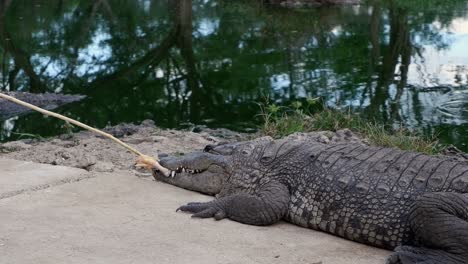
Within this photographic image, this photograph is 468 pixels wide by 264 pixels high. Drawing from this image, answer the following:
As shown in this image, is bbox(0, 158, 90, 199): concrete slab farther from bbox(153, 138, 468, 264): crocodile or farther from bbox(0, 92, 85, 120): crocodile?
bbox(0, 92, 85, 120): crocodile

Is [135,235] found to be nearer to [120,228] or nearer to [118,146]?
[120,228]

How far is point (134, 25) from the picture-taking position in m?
20.5

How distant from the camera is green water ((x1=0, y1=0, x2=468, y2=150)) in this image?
10.4m

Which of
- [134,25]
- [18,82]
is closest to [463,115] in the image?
[18,82]

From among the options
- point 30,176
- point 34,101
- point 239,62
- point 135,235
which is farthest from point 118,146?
point 239,62

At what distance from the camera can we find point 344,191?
4.36 metres

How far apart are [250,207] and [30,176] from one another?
72.0 inches

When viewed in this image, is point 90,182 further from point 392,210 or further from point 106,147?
point 392,210

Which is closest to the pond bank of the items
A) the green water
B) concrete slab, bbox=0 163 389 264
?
concrete slab, bbox=0 163 389 264

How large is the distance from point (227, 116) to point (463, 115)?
3464 mm

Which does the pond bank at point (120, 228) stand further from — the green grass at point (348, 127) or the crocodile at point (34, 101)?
the crocodile at point (34, 101)

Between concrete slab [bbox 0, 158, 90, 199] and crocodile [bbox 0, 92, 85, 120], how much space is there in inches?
200

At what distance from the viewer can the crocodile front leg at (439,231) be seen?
3650 mm

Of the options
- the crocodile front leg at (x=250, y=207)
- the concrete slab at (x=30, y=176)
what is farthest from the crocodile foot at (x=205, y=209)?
the concrete slab at (x=30, y=176)
